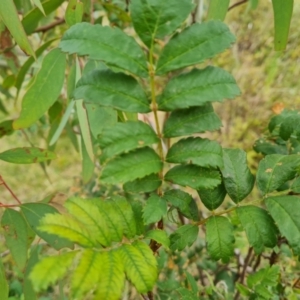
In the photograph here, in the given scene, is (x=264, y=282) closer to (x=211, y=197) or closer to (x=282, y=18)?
(x=211, y=197)

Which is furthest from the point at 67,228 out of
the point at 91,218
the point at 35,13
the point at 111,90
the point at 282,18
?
the point at 35,13

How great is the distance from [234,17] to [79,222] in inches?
104

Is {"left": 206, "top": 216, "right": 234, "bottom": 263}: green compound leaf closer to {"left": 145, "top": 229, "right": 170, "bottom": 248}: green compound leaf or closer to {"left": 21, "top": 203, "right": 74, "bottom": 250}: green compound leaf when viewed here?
{"left": 145, "top": 229, "right": 170, "bottom": 248}: green compound leaf

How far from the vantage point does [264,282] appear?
63cm

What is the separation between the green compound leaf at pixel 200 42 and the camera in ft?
1.41

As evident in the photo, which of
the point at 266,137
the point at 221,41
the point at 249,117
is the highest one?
the point at 221,41

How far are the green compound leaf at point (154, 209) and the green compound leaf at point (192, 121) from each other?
7 centimetres

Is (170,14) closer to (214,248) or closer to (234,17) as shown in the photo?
(214,248)

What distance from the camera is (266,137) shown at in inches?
27.6

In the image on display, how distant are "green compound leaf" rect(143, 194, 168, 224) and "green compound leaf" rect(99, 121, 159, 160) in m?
0.06

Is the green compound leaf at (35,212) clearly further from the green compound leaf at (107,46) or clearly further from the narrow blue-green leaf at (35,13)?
the narrow blue-green leaf at (35,13)

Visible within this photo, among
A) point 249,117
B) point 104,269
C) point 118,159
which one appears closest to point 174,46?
point 118,159

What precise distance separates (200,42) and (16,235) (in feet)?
1.51

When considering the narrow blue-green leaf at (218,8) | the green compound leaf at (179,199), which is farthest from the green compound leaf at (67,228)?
the narrow blue-green leaf at (218,8)
